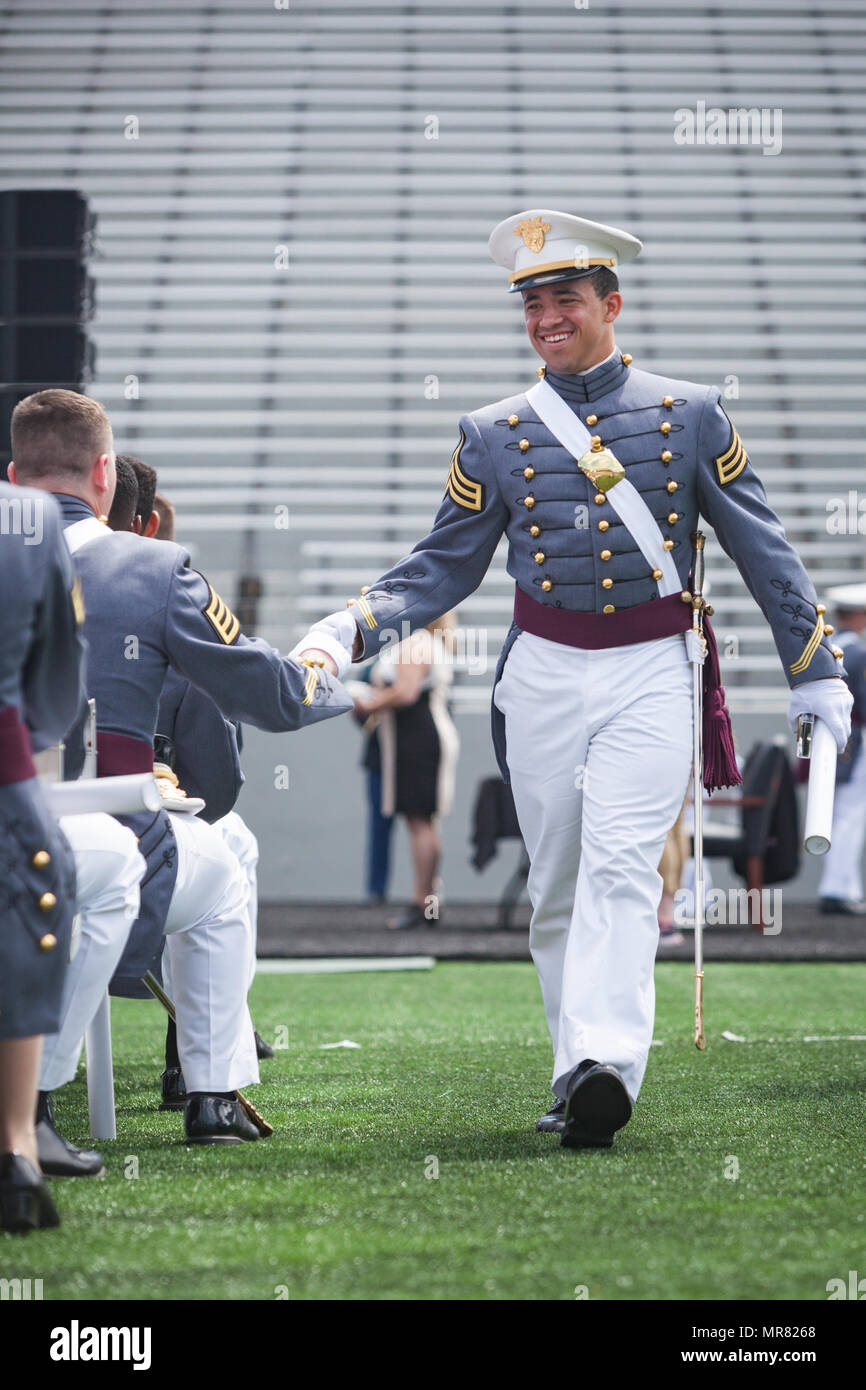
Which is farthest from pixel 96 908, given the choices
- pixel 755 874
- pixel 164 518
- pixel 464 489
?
pixel 755 874

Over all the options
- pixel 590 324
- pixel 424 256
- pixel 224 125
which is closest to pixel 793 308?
pixel 424 256

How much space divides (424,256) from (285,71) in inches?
120

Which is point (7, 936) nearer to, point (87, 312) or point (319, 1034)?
point (319, 1034)

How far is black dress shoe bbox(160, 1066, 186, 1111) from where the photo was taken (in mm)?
4012

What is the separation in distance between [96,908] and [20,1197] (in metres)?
0.57

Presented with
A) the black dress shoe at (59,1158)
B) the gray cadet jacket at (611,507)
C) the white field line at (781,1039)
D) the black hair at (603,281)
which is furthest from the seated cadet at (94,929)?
the white field line at (781,1039)

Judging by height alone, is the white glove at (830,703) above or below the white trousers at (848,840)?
above

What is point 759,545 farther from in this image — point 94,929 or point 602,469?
point 94,929

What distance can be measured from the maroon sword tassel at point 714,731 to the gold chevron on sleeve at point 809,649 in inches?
6.5

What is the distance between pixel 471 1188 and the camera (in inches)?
114

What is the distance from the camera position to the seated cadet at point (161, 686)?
3.25m

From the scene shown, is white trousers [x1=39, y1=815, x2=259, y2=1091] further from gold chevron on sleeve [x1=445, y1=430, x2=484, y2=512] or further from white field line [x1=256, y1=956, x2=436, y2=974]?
white field line [x1=256, y1=956, x2=436, y2=974]

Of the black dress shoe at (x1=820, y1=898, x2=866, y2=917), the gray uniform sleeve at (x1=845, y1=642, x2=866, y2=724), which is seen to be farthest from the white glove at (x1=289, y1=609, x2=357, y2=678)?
the black dress shoe at (x1=820, y1=898, x2=866, y2=917)

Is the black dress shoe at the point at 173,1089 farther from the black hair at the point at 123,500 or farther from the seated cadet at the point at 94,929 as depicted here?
the black hair at the point at 123,500
